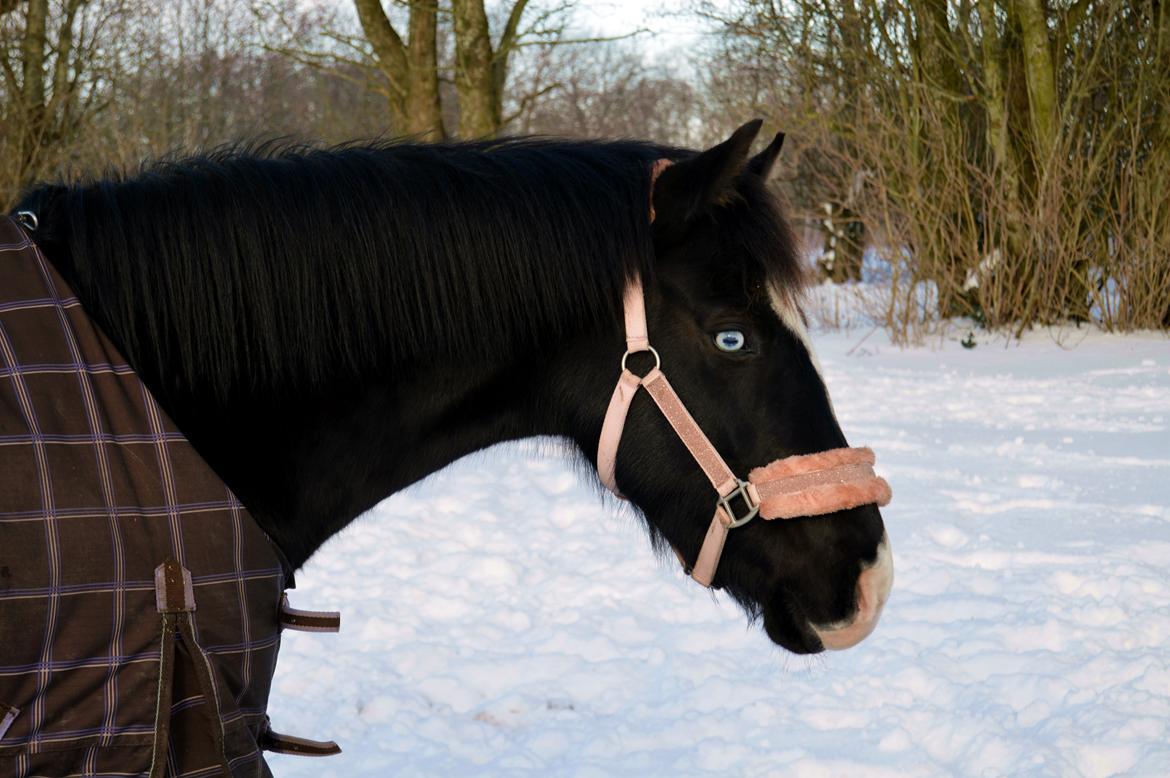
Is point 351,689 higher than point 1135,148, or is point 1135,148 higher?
point 1135,148

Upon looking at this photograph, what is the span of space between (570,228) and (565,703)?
205 centimetres

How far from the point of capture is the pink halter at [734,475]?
5.45ft

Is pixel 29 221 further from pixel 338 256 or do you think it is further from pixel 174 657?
pixel 174 657

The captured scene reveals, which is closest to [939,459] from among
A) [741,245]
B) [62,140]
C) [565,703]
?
[565,703]

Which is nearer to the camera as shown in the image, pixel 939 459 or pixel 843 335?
pixel 939 459

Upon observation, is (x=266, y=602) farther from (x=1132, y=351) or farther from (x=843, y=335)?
(x=843, y=335)

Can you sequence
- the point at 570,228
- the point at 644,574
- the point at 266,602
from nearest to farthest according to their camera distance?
the point at 266,602, the point at 570,228, the point at 644,574

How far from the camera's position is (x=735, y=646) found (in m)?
3.67

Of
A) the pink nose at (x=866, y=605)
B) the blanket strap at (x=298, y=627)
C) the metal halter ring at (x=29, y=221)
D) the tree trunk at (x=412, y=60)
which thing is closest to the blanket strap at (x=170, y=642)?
the blanket strap at (x=298, y=627)

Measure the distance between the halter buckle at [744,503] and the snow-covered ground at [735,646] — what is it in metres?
0.37

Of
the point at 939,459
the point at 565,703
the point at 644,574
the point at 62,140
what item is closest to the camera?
the point at 565,703

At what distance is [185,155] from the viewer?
1833 mm

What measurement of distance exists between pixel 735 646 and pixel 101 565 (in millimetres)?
2680

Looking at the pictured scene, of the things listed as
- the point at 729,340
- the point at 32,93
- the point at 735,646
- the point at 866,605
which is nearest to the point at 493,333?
the point at 729,340
